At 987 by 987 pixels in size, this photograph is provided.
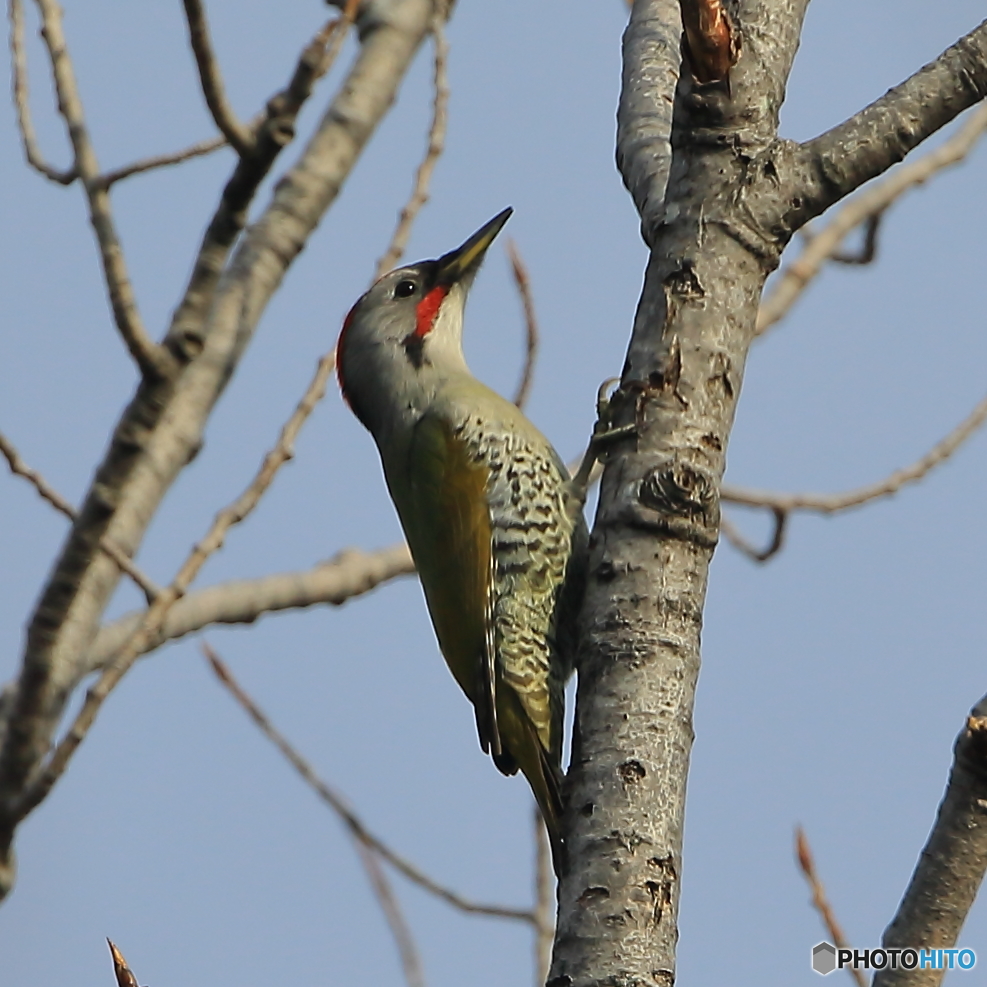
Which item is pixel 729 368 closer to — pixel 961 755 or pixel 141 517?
pixel 961 755

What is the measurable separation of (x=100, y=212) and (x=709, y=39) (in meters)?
1.38

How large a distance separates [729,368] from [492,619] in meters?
1.53

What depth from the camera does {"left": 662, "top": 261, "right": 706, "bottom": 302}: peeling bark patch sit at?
2.83m

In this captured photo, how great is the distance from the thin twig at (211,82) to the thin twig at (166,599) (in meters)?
0.65

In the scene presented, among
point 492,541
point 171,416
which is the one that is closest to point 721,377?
point 492,541

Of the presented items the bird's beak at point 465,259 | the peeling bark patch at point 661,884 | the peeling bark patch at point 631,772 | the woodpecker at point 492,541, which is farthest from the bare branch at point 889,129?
the bird's beak at point 465,259

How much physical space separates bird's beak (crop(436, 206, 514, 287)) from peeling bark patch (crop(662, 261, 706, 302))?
2134mm

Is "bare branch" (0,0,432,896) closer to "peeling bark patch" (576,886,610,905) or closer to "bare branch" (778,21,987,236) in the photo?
"bare branch" (778,21,987,236)

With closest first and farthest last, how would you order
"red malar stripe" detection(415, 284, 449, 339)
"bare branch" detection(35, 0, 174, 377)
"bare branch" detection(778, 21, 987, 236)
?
"bare branch" detection(778, 21, 987, 236) < "bare branch" detection(35, 0, 174, 377) < "red malar stripe" detection(415, 284, 449, 339)

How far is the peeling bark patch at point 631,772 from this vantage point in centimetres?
245

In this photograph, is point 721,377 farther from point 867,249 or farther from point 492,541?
point 867,249

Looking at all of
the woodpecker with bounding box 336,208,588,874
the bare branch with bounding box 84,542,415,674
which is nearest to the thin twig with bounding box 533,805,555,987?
the woodpecker with bounding box 336,208,588,874

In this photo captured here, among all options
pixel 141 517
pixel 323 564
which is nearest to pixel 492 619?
pixel 323 564

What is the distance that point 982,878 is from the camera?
2.19 metres
